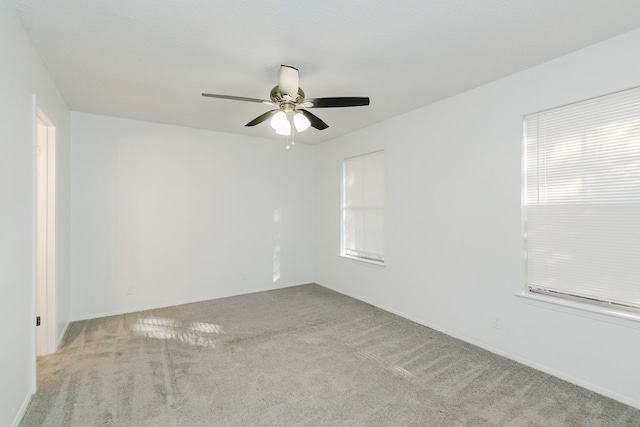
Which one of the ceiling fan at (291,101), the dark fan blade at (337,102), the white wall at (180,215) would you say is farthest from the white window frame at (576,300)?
the white wall at (180,215)

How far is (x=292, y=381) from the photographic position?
2447mm

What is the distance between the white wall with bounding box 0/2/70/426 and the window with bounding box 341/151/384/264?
12.1 ft

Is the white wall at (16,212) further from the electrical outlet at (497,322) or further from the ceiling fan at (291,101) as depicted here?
the electrical outlet at (497,322)

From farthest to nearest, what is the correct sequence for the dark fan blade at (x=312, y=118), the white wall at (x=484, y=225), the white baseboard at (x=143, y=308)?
the white baseboard at (x=143, y=308)
the dark fan blade at (x=312, y=118)
the white wall at (x=484, y=225)

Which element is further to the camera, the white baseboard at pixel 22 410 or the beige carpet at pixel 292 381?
the beige carpet at pixel 292 381

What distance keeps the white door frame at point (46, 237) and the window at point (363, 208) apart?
3692mm

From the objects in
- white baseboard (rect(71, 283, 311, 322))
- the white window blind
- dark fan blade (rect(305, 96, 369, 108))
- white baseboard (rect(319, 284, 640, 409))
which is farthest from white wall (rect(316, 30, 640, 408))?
white baseboard (rect(71, 283, 311, 322))

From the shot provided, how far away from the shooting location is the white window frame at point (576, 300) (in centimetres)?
217

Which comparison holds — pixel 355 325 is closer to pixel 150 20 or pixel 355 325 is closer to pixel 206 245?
pixel 206 245

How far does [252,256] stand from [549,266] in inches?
157

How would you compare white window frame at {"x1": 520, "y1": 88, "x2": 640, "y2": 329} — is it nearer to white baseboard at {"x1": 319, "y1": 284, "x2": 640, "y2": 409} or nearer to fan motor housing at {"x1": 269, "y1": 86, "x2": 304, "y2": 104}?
white baseboard at {"x1": 319, "y1": 284, "x2": 640, "y2": 409}

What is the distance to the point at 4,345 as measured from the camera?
1780mm

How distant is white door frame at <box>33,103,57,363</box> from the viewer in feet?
9.30

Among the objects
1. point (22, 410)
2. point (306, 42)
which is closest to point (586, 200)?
point (306, 42)
